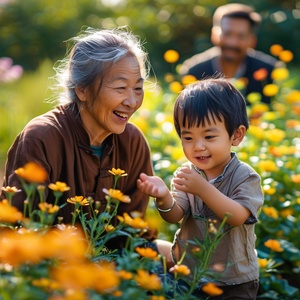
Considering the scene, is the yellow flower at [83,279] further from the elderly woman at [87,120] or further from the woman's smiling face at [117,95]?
the woman's smiling face at [117,95]

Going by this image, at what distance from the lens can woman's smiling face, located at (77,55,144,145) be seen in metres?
2.80

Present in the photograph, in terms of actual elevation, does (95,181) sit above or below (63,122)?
below

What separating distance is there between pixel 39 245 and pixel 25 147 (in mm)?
1232

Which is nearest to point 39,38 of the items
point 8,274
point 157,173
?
point 157,173

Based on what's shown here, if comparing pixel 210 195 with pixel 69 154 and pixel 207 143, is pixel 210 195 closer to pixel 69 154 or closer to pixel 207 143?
pixel 207 143

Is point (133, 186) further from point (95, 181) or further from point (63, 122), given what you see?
point (63, 122)

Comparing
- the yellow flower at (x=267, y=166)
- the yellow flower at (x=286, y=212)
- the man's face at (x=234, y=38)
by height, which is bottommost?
the yellow flower at (x=286, y=212)

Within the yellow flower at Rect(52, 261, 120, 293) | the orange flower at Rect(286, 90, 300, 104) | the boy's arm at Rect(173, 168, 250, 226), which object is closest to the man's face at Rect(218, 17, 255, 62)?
the orange flower at Rect(286, 90, 300, 104)

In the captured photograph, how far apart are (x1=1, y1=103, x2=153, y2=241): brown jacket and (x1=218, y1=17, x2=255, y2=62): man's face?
2594 mm

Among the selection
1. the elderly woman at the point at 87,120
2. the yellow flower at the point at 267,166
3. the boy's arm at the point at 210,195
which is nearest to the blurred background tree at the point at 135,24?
the yellow flower at the point at 267,166

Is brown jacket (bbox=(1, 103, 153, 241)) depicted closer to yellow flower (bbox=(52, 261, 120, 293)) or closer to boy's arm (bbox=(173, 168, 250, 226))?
boy's arm (bbox=(173, 168, 250, 226))

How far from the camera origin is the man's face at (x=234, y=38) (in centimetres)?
556

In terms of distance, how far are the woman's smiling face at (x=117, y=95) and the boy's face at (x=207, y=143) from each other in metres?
0.40

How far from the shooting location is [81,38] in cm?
301
